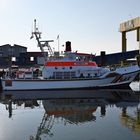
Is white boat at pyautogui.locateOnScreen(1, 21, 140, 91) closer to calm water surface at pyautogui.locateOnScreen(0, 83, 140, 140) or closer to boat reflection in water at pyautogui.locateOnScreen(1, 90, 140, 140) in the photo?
boat reflection in water at pyautogui.locateOnScreen(1, 90, 140, 140)

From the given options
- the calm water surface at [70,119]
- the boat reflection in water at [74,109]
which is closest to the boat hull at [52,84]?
the boat reflection in water at [74,109]

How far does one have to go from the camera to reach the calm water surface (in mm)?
15336

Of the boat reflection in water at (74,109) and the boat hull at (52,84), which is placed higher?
the boat hull at (52,84)

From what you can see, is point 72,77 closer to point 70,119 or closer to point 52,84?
point 52,84

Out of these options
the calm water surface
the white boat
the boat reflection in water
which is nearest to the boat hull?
the white boat

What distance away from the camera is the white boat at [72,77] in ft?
118

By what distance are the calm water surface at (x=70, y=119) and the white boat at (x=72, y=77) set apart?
22.8ft

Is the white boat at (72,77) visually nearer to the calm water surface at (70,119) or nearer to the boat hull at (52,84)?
the boat hull at (52,84)

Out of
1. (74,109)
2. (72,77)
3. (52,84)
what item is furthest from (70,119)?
(72,77)

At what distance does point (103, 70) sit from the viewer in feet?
122

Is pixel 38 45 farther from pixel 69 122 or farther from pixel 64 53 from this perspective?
pixel 69 122

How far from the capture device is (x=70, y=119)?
19438 millimetres

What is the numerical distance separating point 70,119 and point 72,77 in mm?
17185

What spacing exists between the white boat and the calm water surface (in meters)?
6.94
